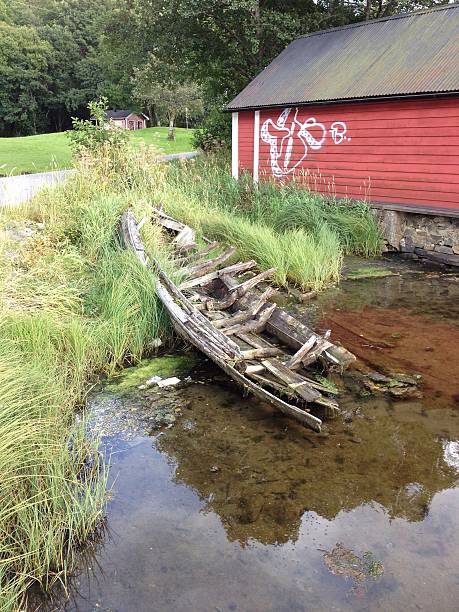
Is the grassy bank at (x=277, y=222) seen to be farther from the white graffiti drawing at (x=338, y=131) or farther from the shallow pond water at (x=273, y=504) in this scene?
the shallow pond water at (x=273, y=504)

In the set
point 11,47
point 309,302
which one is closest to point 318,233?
point 309,302

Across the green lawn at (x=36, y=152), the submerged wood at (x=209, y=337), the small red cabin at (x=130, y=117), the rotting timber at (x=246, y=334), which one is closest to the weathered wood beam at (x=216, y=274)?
the rotting timber at (x=246, y=334)

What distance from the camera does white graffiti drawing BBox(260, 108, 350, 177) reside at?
11766 millimetres

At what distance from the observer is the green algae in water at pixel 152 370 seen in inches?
201

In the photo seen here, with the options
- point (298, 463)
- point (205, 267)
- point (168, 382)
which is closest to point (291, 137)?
point (205, 267)

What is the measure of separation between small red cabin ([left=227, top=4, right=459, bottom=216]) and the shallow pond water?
564 cm

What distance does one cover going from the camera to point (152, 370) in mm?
5402

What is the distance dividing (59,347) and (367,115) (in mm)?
8356

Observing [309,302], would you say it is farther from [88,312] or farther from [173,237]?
[88,312]

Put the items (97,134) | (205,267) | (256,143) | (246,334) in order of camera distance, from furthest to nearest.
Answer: (256,143)
(97,134)
(205,267)
(246,334)

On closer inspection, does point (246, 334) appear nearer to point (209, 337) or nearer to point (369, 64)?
point (209, 337)

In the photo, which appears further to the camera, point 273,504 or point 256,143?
point 256,143

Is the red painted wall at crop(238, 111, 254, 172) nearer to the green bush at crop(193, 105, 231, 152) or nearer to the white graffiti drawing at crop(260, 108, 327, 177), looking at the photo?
the white graffiti drawing at crop(260, 108, 327, 177)

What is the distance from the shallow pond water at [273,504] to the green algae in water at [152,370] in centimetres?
8
